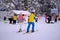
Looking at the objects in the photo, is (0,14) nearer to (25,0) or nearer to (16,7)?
(16,7)

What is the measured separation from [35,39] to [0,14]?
78.4ft

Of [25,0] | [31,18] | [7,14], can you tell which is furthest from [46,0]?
[31,18]

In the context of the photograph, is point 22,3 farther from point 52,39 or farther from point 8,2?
point 52,39

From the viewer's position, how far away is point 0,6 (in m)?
35.6

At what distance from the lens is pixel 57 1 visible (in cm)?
4234

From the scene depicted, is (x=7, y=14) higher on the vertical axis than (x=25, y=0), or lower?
lower

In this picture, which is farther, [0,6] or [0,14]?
[0,6]

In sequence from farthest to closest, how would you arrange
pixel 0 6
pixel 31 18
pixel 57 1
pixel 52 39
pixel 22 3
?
pixel 57 1 < pixel 22 3 < pixel 0 6 < pixel 31 18 < pixel 52 39

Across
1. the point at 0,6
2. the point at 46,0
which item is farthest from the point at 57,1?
the point at 0,6

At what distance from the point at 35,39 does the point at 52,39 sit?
67 centimetres

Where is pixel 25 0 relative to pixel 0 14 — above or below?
above

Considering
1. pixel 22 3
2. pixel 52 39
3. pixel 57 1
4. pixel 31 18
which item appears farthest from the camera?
pixel 57 1

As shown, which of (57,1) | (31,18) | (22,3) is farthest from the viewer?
(57,1)

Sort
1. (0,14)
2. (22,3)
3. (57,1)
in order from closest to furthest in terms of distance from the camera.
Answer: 1. (0,14)
2. (22,3)
3. (57,1)
